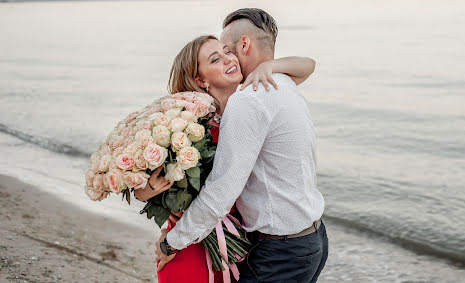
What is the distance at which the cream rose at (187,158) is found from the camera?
2.76 meters

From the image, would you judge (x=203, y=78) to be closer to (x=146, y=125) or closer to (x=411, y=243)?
(x=146, y=125)

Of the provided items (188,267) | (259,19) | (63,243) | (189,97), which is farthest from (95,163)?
(63,243)

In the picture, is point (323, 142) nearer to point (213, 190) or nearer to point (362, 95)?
point (362, 95)

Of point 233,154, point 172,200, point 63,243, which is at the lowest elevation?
point 63,243

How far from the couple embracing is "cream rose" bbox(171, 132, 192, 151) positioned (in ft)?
0.50

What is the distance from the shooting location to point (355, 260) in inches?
264

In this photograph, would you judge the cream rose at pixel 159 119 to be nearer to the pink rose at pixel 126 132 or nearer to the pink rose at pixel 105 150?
the pink rose at pixel 126 132

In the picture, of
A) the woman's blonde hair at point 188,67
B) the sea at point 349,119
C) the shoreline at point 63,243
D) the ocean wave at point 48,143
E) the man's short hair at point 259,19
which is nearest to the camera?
the man's short hair at point 259,19

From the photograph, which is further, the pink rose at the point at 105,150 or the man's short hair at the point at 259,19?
the man's short hair at the point at 259,19

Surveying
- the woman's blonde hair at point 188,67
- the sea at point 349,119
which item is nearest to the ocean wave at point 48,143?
the sea at point 349,119

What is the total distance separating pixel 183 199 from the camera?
2889 millimetres

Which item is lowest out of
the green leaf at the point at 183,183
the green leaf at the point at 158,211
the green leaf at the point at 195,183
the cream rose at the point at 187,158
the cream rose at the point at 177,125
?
the green leaf at the point at 158,211

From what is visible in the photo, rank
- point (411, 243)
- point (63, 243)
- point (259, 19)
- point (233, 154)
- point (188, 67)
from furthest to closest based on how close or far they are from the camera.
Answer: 1. point (411, 243)
2. point (63, 243)
3. point (188, 67)
4. point (259, 19)
5. point (233, 154)

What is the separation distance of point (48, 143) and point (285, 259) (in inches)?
357
